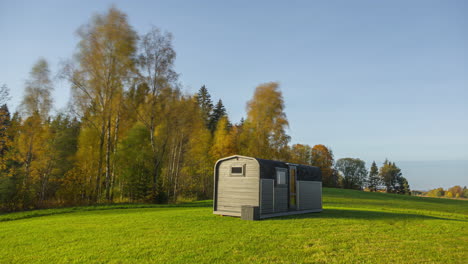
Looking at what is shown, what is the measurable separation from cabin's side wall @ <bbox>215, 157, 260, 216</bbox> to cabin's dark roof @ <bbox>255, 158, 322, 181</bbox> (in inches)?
13.0

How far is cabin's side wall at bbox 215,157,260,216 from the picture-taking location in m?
11.5

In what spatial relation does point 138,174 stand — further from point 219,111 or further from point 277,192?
point 219,111

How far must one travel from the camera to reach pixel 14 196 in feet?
50.3

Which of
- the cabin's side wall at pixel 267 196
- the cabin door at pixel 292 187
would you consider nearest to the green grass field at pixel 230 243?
the cabin's side wall at pixel 267 196

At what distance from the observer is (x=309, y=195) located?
1418 cm

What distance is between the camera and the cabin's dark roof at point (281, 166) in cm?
1164

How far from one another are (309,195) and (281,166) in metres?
2.64

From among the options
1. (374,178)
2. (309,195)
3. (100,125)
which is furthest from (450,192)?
(100,125)

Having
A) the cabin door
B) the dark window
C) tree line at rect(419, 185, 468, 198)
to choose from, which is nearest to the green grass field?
the dark window

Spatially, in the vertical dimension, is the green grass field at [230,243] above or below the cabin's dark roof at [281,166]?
below

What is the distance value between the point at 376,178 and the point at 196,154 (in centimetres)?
5579

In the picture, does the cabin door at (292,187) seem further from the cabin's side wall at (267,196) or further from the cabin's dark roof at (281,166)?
the cabin's side wall at (267,196)

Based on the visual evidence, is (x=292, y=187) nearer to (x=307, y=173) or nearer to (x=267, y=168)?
(x=307, y=173)

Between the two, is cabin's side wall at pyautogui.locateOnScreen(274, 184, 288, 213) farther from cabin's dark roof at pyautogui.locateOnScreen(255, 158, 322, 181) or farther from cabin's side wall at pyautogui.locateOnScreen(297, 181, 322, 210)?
cabin's side wall at pyautogui.locateOnScreen(297, 181, 322, 210)
